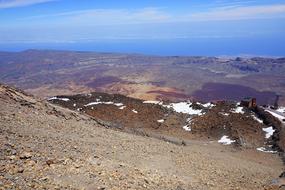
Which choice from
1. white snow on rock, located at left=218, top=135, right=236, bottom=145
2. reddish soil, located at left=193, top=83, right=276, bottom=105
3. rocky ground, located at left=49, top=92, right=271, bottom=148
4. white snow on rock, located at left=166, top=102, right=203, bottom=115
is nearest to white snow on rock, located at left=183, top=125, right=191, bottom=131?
rocky ground, located at left=49, top=92, right=271, bottom=148

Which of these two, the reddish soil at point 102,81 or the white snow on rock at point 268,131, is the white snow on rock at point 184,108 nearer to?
the white snow on rock at point 268,131

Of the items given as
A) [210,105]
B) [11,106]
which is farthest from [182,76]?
[11,106]

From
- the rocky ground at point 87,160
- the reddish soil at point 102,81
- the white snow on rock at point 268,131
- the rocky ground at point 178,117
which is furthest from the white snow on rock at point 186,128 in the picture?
the reddish soil at point 102,81

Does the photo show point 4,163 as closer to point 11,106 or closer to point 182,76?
point 11,106

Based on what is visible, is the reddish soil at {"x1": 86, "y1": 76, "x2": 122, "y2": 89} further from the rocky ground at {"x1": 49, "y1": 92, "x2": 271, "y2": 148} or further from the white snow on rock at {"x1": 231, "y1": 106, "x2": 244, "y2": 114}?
the white snow on rock at {"x1": 231, "y1": 106, "x2": 244, "y2": 114}

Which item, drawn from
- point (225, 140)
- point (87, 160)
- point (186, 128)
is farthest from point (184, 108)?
point (87, 160)

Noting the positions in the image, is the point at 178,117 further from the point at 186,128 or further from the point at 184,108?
the point at 184,108
